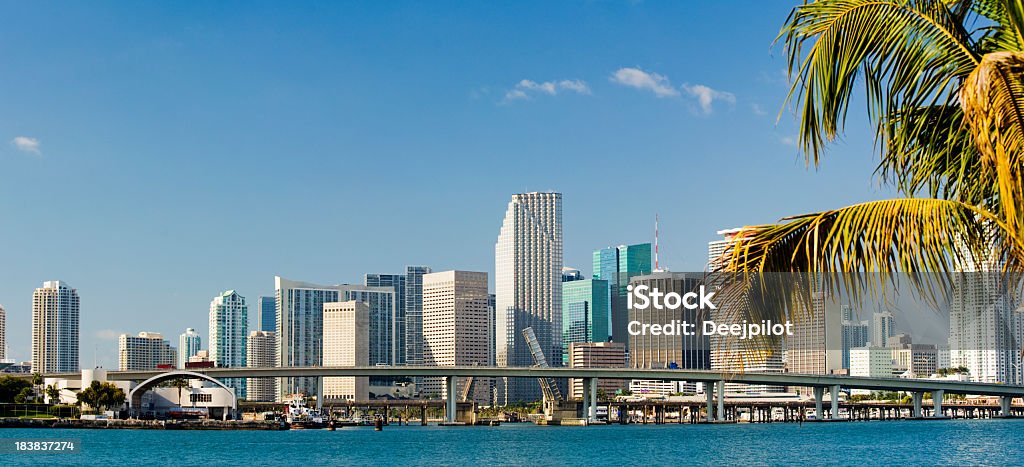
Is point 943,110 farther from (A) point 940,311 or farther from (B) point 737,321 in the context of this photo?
(B) point 737,321

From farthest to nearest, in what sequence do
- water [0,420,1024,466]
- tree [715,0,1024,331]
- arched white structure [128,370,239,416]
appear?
1. arched white structure [128,370,239,416]
2. water [0,420,1024,466]
3. tree [715,0,1024,331]

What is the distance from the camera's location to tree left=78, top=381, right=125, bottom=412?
159 metres

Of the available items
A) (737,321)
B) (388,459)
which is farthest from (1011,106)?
(388,459)

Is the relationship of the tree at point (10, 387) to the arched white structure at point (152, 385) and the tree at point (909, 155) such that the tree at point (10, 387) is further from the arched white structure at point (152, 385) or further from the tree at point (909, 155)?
the tree at point (909, 155)

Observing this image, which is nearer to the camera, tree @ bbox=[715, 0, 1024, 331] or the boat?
tree @ bbox=[715, 0, 1024, 331]

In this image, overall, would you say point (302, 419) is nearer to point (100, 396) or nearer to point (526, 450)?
point (100, 396)

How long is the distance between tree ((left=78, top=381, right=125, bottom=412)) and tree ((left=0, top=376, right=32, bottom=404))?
23.9 ft

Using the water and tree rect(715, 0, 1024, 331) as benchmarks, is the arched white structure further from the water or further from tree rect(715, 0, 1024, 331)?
tree rect(715, 0, 1024, 331)

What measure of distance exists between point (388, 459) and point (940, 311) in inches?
3384

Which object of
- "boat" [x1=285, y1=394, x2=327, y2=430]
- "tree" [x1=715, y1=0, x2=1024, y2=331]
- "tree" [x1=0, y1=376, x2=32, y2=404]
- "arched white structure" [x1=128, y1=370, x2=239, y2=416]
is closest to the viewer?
"tree" [x1=715, y1=0, x2=1024, y2=331]

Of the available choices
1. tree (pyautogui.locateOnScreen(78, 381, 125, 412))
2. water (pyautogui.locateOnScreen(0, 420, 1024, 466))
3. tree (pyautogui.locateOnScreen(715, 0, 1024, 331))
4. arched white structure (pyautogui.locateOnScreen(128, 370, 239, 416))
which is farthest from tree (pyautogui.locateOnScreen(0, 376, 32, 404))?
tree (pyautogui.locateOnScreen(715, 0, 1024, 331))

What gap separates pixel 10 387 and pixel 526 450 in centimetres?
8157

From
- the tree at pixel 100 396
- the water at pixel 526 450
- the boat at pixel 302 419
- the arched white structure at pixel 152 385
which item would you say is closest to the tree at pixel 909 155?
the water at pixel 526 450

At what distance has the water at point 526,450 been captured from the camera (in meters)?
87.2
